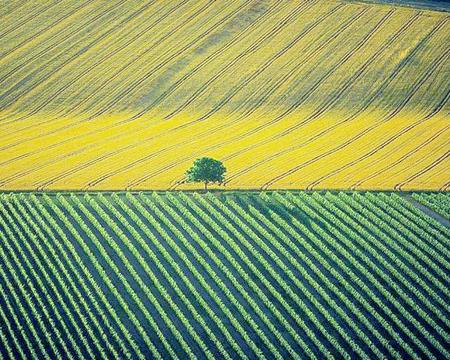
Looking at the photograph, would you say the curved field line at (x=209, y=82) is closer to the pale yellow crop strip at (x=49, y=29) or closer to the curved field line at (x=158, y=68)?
the curved field line at (x=158, y=68)

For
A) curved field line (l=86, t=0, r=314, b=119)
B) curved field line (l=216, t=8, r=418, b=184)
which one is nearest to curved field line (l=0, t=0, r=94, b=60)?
curved field line (l=86, t=0, r=314, b=119)

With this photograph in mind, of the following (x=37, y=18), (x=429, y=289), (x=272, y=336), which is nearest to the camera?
(x=272, y=336)

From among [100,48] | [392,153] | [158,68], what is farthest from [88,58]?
[392,153]

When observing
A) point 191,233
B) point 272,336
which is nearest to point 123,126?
point 191,233

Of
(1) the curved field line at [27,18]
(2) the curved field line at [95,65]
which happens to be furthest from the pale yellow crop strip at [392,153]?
(1) the curved field line at [27,18]

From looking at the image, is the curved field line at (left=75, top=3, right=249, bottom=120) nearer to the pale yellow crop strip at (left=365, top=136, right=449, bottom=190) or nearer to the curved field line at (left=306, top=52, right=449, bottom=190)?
the curved field line at (left=306, top=52, right=449, bottom=190)

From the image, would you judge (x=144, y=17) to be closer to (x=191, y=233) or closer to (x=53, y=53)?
(x=53, y=53)
